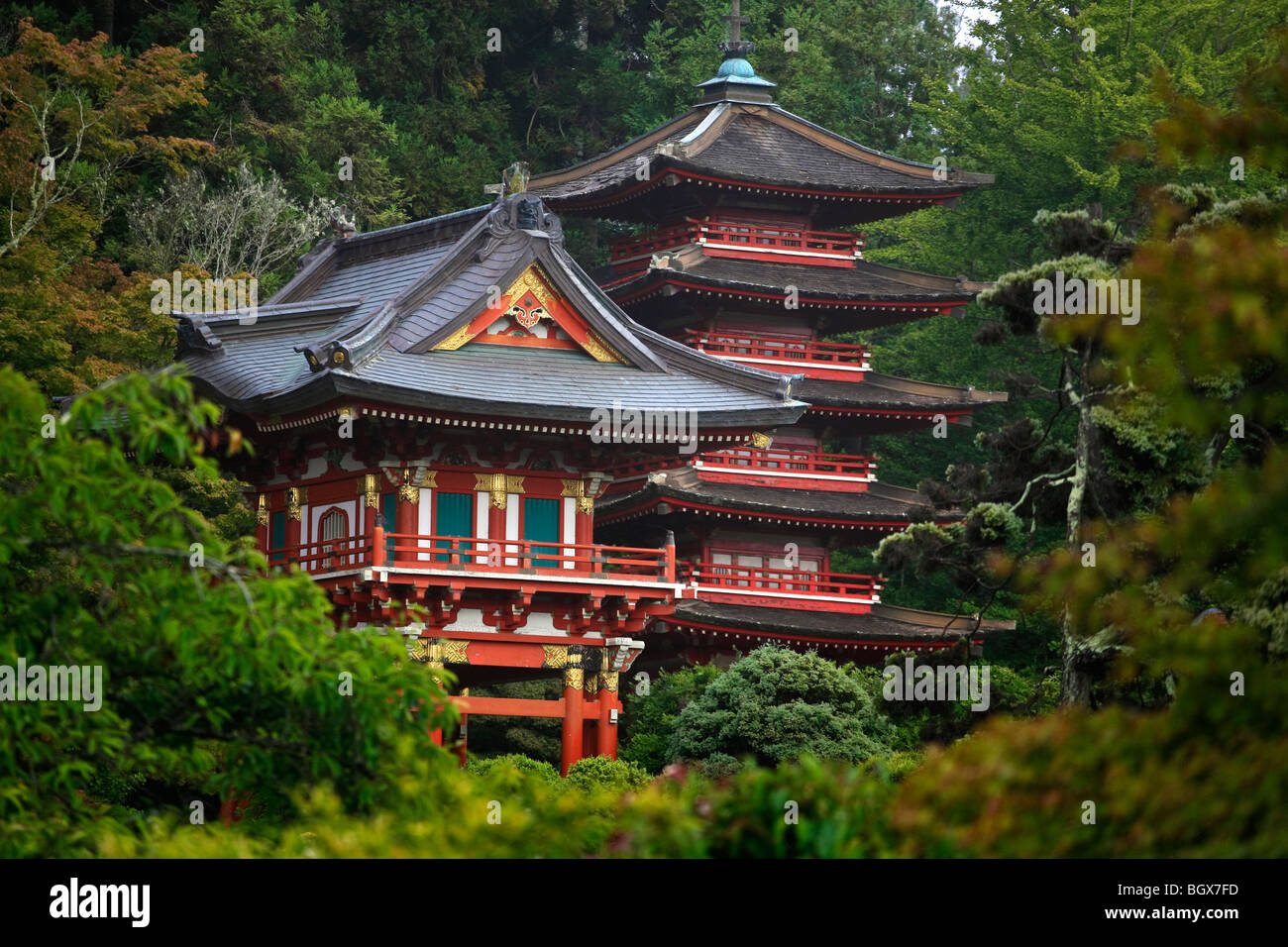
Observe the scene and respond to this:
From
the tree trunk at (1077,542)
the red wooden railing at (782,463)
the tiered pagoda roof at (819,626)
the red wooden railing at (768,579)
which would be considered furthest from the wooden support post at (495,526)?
the tree trunk at (1077,542)

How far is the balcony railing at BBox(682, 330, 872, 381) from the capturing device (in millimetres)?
45594

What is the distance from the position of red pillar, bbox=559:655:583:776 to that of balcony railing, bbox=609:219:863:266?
1496 cm

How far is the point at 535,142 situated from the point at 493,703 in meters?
34.8

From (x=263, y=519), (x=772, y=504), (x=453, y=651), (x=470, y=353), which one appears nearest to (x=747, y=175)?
(x=772, y=504)

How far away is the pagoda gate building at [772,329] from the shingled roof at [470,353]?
630 cm

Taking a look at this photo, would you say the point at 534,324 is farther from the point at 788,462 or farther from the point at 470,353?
the point at 788,462

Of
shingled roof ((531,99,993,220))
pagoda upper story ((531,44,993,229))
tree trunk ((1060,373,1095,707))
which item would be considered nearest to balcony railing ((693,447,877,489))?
pagoda upper story ((531,44,993,229))

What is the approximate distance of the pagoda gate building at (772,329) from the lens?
42.2 metres

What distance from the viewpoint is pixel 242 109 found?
5241 centimetres

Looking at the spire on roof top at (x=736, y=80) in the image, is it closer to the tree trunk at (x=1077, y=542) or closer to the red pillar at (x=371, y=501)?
the red pillar at (x=371, y=501)

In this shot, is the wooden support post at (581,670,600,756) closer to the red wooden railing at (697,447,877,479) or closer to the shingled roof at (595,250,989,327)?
the red wooden railing at (697,447,877,479)

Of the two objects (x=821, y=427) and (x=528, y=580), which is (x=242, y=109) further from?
(x=528, y=580)

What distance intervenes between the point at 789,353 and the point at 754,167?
424cm
